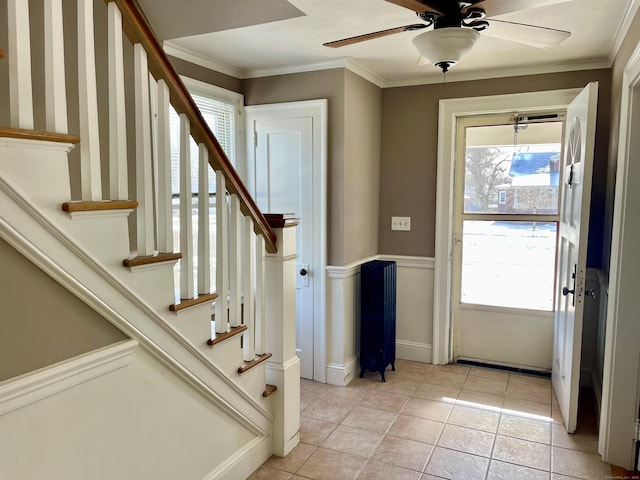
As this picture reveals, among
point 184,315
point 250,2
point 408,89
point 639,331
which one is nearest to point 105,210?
point 184,315

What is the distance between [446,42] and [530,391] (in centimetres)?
262

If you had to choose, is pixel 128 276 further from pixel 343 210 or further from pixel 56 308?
pixel 343 210

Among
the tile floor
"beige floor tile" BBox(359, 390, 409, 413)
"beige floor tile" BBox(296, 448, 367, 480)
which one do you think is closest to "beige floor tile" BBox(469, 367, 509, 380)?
the tile floor

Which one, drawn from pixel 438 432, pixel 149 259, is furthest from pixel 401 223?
pixel 149 259

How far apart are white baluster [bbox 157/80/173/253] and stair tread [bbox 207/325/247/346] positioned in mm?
475

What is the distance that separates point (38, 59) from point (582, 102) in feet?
9.29

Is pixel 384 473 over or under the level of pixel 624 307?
under

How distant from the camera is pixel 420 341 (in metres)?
3.84

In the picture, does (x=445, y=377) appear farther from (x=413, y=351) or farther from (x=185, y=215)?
(x=185, y=215)

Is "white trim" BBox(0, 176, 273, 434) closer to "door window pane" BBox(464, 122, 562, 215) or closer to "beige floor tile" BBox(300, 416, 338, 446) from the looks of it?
"beige floor tile" BBox(300, 416, 338, 446)

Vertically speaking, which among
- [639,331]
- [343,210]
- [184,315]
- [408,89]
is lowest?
[639,331]

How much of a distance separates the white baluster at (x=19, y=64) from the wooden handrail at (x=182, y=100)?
318mm

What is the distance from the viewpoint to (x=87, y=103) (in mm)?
1391

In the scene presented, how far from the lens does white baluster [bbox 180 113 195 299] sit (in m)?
1.82
